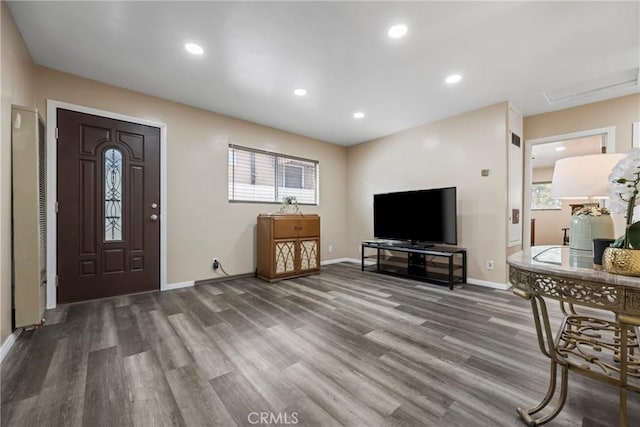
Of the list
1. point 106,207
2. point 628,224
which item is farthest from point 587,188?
point 106,207

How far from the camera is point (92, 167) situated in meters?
2.96

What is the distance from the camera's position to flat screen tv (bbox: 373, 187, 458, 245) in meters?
3.70

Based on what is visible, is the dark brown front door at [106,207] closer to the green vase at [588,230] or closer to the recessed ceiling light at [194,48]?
the recessed ceiling light at [194,48]

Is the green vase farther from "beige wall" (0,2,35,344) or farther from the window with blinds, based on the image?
the window with blinds

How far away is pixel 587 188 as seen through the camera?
1455 millimetres

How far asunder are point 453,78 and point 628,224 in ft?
7.89

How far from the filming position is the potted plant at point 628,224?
3.14 ft

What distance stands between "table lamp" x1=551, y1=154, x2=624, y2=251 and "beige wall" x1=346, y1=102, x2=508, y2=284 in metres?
2.23

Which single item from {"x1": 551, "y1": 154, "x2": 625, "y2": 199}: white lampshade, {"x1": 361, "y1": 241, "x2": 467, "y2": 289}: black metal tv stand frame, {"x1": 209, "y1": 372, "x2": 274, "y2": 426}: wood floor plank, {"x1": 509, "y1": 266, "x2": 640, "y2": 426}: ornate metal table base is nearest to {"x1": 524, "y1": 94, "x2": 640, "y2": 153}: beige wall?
{"x1": 361, "y1": 241, "x2": 467, "y2": 289}: black metal tv stand frame

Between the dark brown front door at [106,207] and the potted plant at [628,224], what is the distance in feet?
13.2

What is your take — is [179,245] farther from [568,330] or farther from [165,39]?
[568,330]

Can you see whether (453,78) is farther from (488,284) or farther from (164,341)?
(164,341)

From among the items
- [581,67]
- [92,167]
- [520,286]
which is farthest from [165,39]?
[581,67]

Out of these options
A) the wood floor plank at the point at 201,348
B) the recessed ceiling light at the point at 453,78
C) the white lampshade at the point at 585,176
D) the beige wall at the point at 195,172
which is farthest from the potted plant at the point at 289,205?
the white lampshade at the point at 585,176
